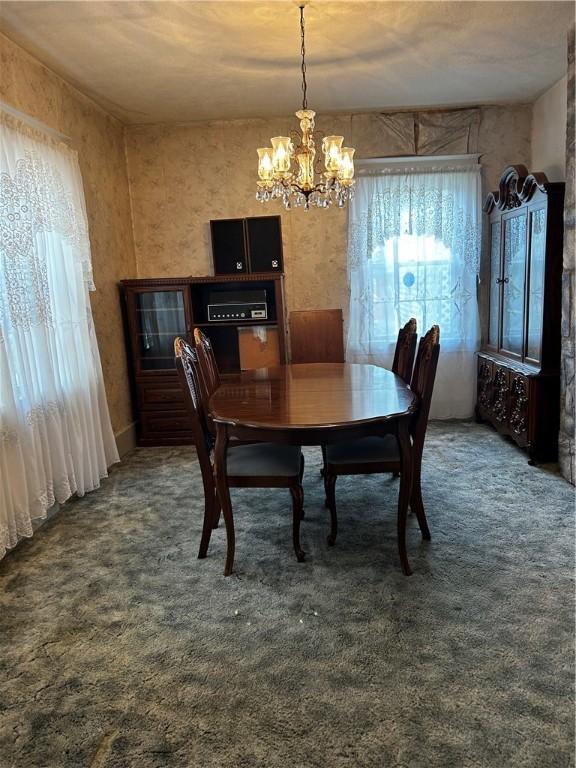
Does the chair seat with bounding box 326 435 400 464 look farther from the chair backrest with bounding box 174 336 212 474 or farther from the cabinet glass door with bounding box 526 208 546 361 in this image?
the cabinet glass door with bounding box 526 208 546 361

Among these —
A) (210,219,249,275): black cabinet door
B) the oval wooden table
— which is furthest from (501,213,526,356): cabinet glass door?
(210,219,249,275): black cabinet door

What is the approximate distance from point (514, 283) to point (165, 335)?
8.88ft

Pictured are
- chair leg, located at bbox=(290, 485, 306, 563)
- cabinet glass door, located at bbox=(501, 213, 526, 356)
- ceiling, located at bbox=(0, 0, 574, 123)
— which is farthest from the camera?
cabinet glass door, located at bbox=(501, 213, 526, 356)

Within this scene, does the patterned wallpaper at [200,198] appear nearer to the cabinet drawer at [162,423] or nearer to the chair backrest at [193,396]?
the cabinet drawer at [162,423]

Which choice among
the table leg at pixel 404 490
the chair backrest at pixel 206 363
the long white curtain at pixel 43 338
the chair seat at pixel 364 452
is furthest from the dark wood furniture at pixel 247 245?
the table leg at pixel 404 490

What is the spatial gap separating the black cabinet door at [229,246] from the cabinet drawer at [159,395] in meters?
1.02

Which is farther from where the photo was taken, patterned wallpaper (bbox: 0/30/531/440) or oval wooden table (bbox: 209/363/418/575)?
patterned wallpaper (bbox: 0/30/531/440)

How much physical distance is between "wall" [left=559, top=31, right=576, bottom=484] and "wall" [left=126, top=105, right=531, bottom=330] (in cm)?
122

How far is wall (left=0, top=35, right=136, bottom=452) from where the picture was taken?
9.59 ft

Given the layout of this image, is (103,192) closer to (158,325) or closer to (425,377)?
(158,325)

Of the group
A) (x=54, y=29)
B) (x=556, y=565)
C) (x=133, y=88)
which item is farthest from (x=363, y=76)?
(x=556, y=565)

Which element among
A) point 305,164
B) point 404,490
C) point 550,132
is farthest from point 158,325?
point 550,132

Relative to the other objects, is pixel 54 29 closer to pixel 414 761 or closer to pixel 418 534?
pixel 418 534

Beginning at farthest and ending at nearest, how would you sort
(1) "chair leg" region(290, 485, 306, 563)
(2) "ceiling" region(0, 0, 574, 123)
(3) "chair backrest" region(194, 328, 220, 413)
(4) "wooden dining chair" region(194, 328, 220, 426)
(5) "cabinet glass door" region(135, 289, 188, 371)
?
(5) "cabinet glass door" region(135, 289, 188, 371) → (3) "chair backrest" region(194, 328, 220, 413) → (4) "wooden dining chair" region(194, 328, 220, 426) → (2) "ceiling" region(0, 0, 574, 123) → (1) "chair leg" region(290, 485, 306, 563)
